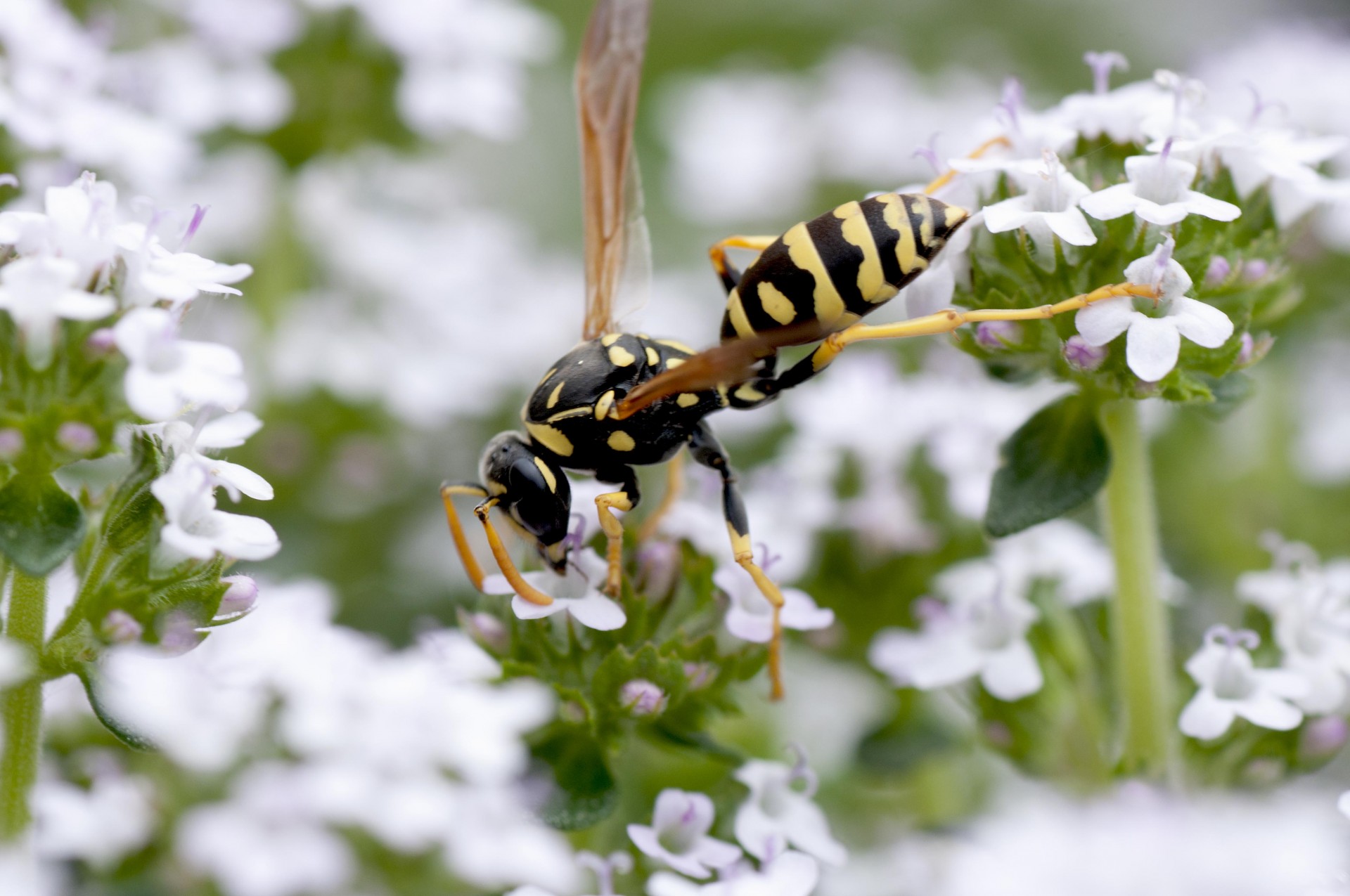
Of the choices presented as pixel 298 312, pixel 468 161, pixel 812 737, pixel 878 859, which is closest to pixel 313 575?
pixel 298 312

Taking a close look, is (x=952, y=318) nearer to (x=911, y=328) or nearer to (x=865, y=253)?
(x=911, y=328)

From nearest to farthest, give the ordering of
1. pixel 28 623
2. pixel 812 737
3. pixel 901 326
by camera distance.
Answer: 1. pixel 28 623
2. pixel 901 326
3. pixel 812 737

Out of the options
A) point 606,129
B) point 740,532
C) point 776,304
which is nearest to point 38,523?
point 740,532

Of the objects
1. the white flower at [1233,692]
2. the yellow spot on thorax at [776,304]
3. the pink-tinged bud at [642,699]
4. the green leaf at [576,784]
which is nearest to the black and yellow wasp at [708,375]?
the yellow spot on thorax at [776,304]

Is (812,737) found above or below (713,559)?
below

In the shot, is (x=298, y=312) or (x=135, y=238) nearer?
(x=135, y=238)

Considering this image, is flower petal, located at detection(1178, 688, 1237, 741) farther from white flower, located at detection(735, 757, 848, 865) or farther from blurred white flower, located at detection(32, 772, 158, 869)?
blurred white flower, located at detection(32, 772, 158, 869)

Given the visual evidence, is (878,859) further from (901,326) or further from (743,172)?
(743,172)
